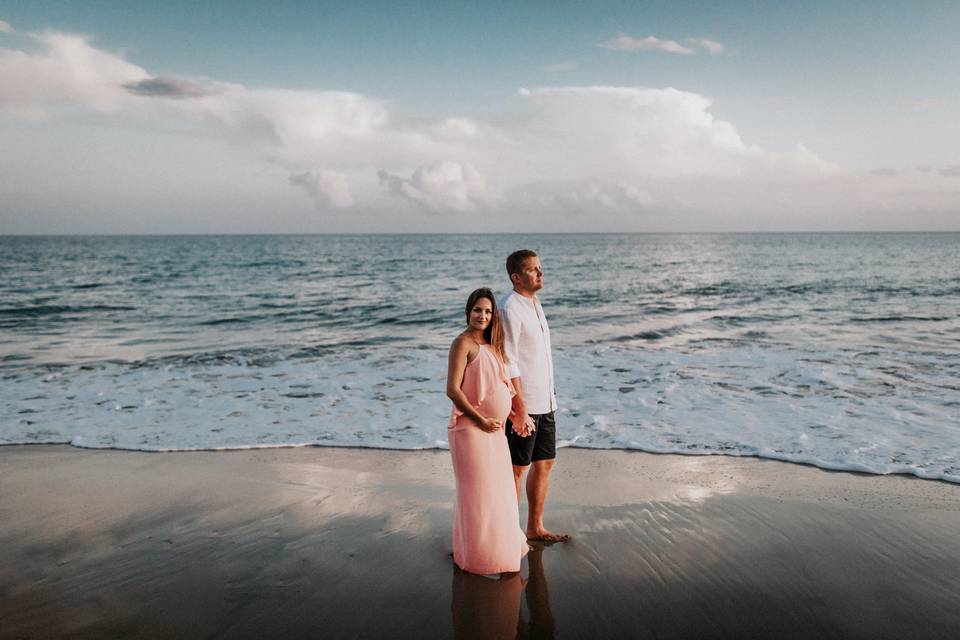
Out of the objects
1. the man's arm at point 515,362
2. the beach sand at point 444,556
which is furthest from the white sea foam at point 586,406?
the man's arm at point 515,362

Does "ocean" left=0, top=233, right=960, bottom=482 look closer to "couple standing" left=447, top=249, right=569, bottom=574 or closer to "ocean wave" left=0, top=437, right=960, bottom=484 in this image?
"ocean wave" left=0, top=437, right=960, bottom=484

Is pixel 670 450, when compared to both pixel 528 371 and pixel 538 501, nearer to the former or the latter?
pixel 538 501

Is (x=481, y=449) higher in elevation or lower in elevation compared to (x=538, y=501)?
higher

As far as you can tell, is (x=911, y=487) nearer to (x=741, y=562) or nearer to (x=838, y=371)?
(x=741, y=562)

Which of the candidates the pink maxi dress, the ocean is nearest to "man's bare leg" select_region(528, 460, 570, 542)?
the pink maxi dress

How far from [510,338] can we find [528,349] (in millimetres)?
198

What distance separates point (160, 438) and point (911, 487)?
26.2ft

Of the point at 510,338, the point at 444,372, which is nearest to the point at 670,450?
the point at 510,338

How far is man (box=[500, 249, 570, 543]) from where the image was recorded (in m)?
4.14

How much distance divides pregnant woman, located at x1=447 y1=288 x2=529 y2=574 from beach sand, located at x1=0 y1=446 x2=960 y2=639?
0.64ft

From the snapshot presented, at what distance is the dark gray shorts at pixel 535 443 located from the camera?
14.2ft

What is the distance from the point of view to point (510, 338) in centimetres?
411

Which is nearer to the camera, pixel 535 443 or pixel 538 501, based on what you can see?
pixel 535 443

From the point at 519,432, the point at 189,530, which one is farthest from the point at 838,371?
the point at 189,530
